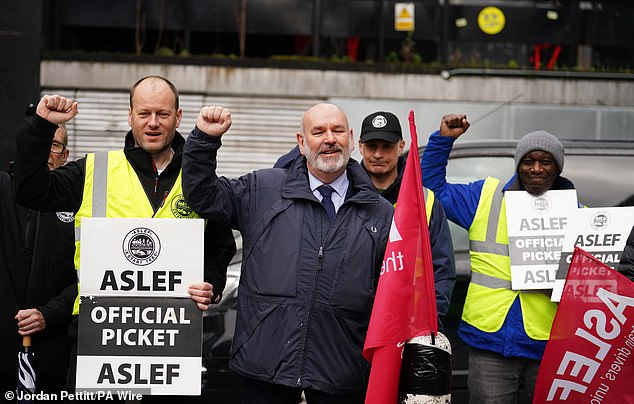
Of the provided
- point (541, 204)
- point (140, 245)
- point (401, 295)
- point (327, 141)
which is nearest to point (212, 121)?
point (327, 141)

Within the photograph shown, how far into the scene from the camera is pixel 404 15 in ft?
60.1

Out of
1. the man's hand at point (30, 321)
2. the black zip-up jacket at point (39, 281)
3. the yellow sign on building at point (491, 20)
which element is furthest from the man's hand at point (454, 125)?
the yellow sign on building at point (491, 20)

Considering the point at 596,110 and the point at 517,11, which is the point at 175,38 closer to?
the point at 517,11

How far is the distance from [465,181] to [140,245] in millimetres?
3457

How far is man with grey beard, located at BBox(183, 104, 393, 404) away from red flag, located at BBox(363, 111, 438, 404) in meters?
0.15

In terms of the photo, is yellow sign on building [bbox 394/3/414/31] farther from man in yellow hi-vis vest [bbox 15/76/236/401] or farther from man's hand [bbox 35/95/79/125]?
man's hand [bbox 35/95/79/125]

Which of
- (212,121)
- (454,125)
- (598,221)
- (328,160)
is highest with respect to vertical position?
(454,125)

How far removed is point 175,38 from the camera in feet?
58.4

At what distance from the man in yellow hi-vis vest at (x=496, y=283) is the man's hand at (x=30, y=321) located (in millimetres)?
2286

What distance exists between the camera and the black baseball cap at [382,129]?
544 centimetres

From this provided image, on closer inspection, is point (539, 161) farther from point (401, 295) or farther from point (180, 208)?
point (180, 208)

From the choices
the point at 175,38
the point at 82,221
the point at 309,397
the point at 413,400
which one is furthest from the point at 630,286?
the point at 175,38

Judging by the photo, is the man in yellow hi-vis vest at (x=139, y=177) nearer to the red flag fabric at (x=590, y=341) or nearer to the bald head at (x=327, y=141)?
the bald head at (x=327, y=141)

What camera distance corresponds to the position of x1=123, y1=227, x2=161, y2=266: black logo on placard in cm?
440
